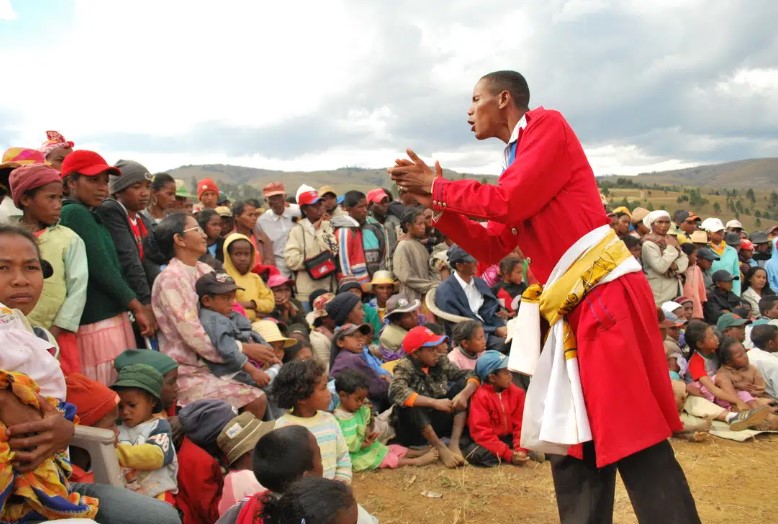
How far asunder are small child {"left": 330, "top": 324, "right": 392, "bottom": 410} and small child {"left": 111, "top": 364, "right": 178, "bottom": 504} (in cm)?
208

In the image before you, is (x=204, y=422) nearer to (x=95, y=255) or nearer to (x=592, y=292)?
(x=95, y=255)

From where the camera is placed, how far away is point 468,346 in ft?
20.2

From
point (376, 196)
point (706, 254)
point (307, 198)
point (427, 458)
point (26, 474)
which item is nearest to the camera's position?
point (26, 474)

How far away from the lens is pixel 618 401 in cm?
245

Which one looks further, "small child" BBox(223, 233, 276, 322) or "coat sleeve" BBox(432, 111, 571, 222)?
"small child" BBox(223, 233, 276, 322)

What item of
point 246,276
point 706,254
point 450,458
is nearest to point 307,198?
point 246,276

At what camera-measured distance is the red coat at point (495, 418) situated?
207 inches

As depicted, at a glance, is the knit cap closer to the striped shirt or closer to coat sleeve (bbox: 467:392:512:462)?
the striped shirt

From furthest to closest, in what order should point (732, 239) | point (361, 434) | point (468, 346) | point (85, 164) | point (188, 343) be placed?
1. point (732, 239)
2. point (468, 346)
3. point (361, 434)
4. point (188, 343)
5. point (85, 164)

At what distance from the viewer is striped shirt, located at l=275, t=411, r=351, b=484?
12.8 feet

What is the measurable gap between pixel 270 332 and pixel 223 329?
0.93 meters

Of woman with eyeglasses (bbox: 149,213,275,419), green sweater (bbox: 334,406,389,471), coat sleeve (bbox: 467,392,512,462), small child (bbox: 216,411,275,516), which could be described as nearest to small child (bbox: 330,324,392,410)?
green sweater (bbox: 334,406,389,471)

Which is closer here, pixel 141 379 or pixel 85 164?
pixel 141 379

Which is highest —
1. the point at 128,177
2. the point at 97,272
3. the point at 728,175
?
the point at 728,175
